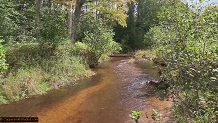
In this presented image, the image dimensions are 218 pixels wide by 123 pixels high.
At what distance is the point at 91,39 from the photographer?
552 inches

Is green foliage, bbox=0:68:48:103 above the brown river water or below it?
above

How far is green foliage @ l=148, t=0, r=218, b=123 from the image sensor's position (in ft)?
11.1

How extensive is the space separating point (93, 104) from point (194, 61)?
4501 millimetres

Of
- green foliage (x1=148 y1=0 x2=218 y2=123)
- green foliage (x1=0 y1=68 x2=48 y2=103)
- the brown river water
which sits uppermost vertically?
green foliage (x1=148 y1=0 x2=218 y2=123)

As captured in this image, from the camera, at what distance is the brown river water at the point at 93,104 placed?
20.0ft

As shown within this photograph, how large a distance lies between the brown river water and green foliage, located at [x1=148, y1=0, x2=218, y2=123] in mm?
1006

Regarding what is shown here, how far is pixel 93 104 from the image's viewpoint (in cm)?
733

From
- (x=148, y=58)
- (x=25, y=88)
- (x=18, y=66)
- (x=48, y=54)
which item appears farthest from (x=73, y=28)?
(x=148, y=58)

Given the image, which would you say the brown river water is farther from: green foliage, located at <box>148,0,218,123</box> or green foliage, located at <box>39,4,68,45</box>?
green foliage, located at <box>39,4,68,45</box>

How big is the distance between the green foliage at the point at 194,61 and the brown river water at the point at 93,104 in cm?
101

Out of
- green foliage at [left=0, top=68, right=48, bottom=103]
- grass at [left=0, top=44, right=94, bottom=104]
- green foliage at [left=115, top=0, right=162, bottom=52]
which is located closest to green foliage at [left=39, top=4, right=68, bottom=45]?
grass at [left=0, top=44, right=94, bottom=104]

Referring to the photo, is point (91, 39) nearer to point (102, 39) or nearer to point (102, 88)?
point (102, 39)

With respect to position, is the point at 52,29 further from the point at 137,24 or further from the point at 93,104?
the point at 137,24

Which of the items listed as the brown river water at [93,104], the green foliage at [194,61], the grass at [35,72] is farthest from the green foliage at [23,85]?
the green foliage at [194,61]
